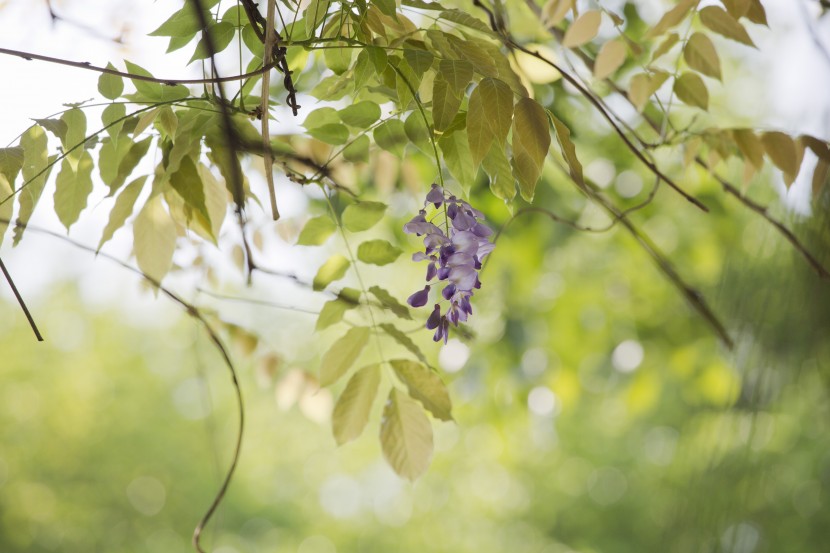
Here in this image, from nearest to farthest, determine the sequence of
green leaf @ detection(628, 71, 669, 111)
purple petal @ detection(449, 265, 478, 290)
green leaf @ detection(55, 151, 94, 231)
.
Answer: purple petal @ detection(449, 265, 478, 290) → green leaf @ detection(55, 151, 94, 231) → green leaf @ detection(628, 71, 669, 111)

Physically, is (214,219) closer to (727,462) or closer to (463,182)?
(463,182)

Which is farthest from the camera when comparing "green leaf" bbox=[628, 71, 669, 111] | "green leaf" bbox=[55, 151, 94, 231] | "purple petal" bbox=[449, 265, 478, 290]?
"green leaf" bbox=[628, 71, 669, 111]

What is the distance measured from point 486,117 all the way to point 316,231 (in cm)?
22

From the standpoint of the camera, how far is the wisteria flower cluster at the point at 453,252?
16.8 inches

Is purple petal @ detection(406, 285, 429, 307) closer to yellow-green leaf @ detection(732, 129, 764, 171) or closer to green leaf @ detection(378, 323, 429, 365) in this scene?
green leaf @ detection(378, 323, 429, 365)

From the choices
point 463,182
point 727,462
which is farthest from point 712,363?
point 463,182

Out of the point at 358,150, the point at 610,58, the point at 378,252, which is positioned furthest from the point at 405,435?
the point at 610,58

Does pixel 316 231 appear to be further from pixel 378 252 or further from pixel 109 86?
pixel 109 86

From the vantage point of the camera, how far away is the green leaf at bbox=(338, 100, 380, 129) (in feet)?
1.87

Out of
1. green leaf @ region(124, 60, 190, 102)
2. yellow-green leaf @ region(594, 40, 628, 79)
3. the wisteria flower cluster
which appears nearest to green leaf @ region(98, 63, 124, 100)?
green leaf @ region(124, 60, 190, 102)

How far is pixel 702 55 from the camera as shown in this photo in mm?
682

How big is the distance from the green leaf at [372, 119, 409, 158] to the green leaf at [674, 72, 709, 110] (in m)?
0.28

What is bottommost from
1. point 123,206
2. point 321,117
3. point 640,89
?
point 123,206

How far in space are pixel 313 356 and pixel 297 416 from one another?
1.86ft
